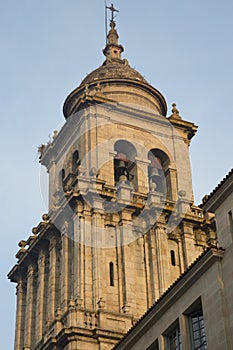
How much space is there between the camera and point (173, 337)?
3058 centimetres

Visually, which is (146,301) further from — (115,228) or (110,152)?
(110,152)

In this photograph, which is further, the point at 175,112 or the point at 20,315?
the point at 175,112

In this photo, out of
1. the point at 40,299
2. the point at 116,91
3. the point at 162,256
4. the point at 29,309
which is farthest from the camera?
the point at 116,91

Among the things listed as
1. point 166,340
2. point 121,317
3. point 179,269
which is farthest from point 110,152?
point 166,340

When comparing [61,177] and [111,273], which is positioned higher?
[61,177]

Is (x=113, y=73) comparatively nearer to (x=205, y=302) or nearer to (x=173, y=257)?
(x=173, y=257)

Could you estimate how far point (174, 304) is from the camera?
30.4 metres

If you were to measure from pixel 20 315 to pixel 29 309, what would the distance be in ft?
4.89

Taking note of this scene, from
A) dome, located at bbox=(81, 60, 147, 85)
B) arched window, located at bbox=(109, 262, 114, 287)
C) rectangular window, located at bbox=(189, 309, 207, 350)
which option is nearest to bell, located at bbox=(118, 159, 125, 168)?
dome, located at bbox=(81, 60, 147, 85)

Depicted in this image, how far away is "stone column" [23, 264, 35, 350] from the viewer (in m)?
52.8

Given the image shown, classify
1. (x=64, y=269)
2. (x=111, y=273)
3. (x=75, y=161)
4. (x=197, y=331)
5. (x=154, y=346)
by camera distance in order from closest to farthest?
(x=197, y=331) < (x=154, y=346) < (x=111, y=273) < (x=64, y=269) < (x=75, y=161)

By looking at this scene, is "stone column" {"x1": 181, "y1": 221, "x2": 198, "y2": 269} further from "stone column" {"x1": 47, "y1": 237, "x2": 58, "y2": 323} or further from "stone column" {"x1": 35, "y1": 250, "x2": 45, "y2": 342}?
"stone column" {"x1": 35, "y1": 250, "x2": 45, "y2": 342}

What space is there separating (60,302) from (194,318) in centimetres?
A: 2143

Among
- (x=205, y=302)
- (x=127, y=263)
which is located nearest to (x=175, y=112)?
(x=127, y=263)
